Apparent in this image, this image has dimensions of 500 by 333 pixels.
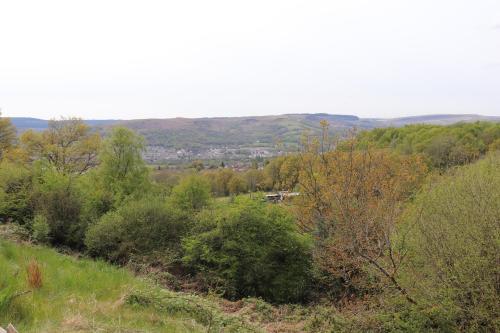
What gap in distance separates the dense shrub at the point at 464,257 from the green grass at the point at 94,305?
15.5ft

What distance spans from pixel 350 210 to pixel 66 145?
32191 mm

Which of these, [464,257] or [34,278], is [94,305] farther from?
[464,257]

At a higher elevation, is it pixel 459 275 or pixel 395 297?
pixel 459 275

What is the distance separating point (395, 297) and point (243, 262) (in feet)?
17.9

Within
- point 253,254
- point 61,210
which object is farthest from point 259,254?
point 61,210

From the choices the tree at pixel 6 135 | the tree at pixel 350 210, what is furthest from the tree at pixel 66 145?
the tree at pixel 350 210

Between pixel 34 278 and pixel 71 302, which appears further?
pixel 34 278

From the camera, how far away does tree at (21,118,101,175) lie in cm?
3600

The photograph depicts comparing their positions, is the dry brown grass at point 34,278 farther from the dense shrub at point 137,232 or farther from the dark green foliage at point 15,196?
the dark green foliage at point 15,196

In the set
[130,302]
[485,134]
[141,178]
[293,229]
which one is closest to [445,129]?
[485,134]

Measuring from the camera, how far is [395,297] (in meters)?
10.3

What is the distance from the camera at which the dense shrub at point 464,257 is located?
8.88 metres

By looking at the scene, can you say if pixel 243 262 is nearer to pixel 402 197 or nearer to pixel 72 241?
pixel 72 241

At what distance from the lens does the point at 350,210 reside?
40.9 feet
